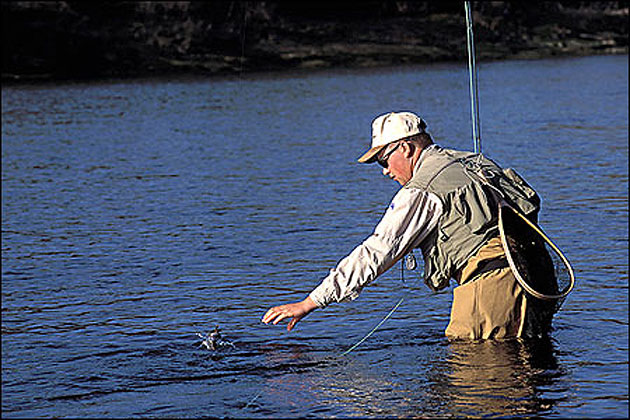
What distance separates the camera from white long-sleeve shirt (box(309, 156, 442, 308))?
17.2 ft

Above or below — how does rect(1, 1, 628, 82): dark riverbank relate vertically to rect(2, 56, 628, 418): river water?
above

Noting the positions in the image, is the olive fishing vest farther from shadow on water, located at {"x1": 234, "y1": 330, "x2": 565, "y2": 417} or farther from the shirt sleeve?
shadow on water, located at {"x1": 234, "y1": 330, "x2": 565, "y2": 417}

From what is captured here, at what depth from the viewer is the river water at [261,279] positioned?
5.70 meters

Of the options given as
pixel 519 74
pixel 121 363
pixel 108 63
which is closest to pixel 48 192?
pixel 121 363

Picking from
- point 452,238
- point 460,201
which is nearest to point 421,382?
point 452,238

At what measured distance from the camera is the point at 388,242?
5.25m

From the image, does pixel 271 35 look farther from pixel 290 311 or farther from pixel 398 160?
pixel 290 311

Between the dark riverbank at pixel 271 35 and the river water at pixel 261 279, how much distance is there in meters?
20.0

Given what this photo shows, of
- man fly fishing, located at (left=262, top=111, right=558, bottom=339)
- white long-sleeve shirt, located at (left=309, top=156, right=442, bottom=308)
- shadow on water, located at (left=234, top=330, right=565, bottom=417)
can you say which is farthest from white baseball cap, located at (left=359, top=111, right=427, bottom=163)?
shadow on water, located at (left=234, top=330, right=565, bottom=417)

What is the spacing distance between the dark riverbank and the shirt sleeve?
36.3m

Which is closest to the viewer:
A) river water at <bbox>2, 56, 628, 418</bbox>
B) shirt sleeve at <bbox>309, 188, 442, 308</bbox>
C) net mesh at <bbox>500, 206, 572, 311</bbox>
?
shirt sleeve at <bbox>309, 188, 442, 308</bbox>

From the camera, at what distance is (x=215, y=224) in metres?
11.5

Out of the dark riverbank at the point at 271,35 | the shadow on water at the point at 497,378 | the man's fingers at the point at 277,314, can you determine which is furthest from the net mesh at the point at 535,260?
the dark riverbank at the point at 271,35

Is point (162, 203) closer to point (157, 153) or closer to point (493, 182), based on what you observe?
point (157, 153)
